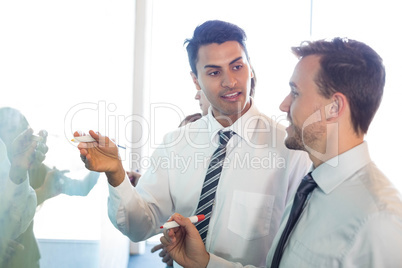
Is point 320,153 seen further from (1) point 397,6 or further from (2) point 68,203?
(1) point 397,6

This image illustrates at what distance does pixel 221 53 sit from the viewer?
156 cm

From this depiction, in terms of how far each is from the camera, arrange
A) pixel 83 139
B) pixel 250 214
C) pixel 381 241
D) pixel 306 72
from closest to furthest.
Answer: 1. pixel 381 241
2. pixel 83 139
3. pixel 306 72
4. pixel 250 214

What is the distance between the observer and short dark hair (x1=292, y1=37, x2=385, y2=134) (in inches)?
41.2

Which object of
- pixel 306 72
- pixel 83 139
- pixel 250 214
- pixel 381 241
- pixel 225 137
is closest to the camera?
pixel 381 241

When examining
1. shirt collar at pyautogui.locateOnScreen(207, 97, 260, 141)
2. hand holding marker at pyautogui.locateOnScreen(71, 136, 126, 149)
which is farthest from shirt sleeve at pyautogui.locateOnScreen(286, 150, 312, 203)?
hand holding marker at pyautogui.locateOnScreen(71, 136, 126, 149)

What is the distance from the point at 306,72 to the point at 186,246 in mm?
694

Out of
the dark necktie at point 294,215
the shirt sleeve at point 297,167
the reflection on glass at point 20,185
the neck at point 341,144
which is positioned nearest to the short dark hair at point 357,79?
the neck at point 341,144

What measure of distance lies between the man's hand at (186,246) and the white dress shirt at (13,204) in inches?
22.2

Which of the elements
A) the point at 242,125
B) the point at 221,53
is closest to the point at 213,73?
the point at 221,53

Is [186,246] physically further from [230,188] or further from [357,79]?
[357,79]

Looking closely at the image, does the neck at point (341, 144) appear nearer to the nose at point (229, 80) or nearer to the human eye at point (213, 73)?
the nose at point (229, 80)

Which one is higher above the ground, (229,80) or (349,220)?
(229,80)

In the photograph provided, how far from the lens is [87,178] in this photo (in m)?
1.32

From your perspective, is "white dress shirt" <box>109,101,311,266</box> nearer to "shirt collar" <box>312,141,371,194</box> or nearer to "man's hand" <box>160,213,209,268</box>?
"man's hand" <box>160,213,209,268</box>
